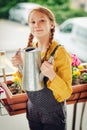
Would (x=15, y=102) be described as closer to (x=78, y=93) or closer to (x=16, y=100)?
(x=16, y=100)

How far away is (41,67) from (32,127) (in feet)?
1.28

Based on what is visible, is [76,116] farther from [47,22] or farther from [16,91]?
[47,22]

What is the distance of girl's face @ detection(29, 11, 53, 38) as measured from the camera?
1185mm

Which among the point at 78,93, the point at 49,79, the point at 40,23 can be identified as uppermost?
the point at 40,23

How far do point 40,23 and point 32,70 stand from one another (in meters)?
0.21

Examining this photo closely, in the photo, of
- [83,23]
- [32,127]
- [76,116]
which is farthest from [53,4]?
[32,127]

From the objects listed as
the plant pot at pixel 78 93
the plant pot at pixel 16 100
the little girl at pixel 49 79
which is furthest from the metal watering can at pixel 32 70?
the plant pot at pixel 78 93

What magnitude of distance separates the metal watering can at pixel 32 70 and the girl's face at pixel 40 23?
0.28 feet

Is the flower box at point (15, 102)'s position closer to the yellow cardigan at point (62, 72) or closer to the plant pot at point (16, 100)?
the plant pot at point (16, 100)

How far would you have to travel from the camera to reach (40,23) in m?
1.19

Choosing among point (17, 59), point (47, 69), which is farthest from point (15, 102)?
point (47, 69)

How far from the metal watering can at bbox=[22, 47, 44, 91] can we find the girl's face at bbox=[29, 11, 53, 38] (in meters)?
0.09

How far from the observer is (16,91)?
1.56 meters

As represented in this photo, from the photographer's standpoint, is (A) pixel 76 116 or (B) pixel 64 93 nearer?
(B) pixel 64 93
